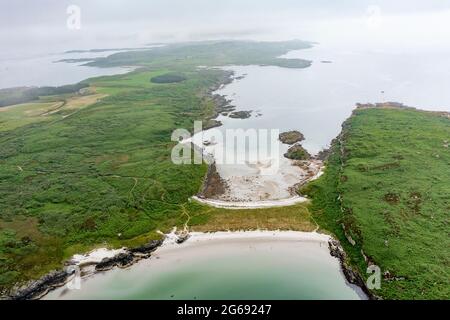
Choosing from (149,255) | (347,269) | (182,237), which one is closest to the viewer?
(347,269)

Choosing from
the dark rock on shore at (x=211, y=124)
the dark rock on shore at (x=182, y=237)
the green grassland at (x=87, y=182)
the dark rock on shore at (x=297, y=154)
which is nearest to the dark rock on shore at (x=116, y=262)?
the green grassland at (x=87, y=182)

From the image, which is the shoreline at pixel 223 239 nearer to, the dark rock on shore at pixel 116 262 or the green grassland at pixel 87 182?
the dark rock on shore at pixel 116 262

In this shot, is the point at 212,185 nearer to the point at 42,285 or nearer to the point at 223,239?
the point at 223,239

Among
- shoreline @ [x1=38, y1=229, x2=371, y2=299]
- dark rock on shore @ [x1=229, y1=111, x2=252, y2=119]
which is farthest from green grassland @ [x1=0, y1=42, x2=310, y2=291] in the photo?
dark rock on shore @ [x1=229, y1=111, x2=252, y2=119]

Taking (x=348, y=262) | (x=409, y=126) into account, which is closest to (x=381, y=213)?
(x=348, y=262)

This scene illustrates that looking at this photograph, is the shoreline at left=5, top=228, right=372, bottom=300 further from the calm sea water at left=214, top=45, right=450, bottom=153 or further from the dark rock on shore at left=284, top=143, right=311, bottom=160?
the calm sea water at left=214, top=45, right=450, bottom=153

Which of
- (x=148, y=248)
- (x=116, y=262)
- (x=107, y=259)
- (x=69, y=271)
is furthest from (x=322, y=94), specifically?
(x=69, y=271)
